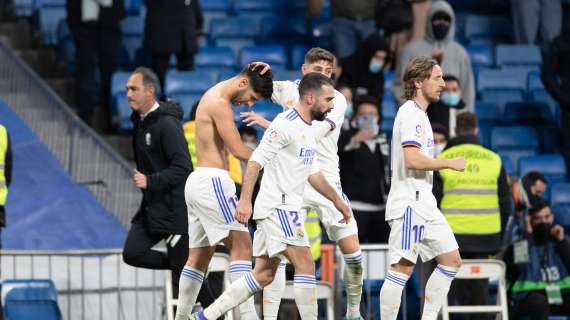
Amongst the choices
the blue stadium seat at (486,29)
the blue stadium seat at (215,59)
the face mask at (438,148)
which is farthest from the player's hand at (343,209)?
the blue stadium seat at (486,29)

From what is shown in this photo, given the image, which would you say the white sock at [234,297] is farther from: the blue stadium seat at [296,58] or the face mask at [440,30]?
the blue stadium seat at [296,58]

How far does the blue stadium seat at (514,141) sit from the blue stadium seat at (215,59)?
318cm

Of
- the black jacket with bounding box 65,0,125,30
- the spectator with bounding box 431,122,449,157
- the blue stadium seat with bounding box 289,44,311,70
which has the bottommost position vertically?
the spectator with bounding box 431,122,449,157

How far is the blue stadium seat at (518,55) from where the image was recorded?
17734 millimetres

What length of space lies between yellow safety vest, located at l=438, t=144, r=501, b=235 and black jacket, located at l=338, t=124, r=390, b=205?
100 centimetres

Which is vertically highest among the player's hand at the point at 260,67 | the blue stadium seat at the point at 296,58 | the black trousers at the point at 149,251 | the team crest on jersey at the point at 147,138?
the player's hand at the point at 260,67

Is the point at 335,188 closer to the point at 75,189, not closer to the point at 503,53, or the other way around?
the point at 75,189

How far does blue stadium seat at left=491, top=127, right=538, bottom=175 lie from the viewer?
16.3 metres

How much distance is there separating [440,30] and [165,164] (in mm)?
5472

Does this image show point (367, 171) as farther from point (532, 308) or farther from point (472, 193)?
point (532, 308)

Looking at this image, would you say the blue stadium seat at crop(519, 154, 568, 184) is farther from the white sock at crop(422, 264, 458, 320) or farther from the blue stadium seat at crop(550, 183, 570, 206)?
the white sock at crop(422, 264, 458, 320)

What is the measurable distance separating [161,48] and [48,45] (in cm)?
230

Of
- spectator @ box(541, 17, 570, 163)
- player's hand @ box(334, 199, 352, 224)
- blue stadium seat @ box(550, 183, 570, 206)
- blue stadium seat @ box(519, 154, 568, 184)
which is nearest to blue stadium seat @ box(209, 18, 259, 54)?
spectator @ box(541, 17, 570, 163)

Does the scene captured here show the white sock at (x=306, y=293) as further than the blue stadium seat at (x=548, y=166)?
No
